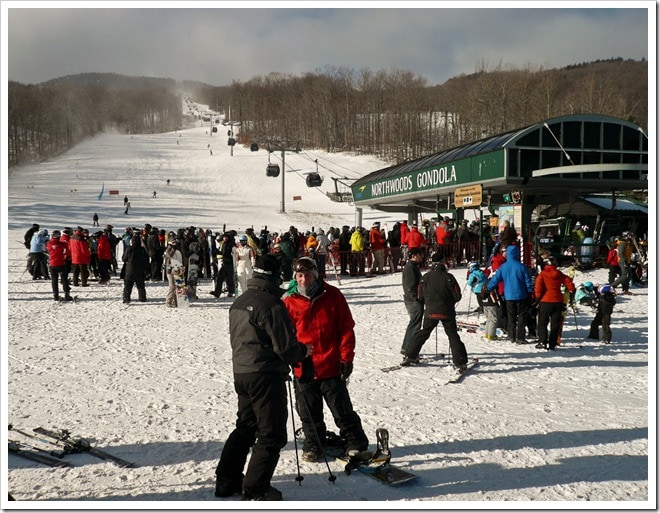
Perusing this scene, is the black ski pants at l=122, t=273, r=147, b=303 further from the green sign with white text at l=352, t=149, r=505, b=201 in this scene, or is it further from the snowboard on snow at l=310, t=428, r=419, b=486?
the green sign with white text at l=352, t=149, r=505, b=201

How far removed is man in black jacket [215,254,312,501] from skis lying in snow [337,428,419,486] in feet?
2.31

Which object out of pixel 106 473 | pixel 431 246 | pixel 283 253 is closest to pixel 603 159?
pixel 431 246

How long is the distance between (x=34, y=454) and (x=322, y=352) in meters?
2.40

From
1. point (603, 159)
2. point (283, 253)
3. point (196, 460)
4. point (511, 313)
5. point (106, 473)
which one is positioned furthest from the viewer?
point (603, 159)

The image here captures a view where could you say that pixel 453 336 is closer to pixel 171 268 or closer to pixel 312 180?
pixel 171 268

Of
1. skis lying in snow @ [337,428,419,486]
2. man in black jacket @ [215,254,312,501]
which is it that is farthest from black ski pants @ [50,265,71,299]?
skis lying in snow @ [337,428,419,486]

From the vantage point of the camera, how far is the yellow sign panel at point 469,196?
15148 mm

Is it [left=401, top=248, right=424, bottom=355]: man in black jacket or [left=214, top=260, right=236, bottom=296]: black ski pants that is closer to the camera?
[left=401, top=248, right=424, bottom=355]: man in black jacket

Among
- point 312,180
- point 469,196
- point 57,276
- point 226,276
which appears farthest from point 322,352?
point 312,180

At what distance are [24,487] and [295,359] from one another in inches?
84.8

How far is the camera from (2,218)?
4387mm

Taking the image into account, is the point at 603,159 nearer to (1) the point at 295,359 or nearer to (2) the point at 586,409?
(2) the point at 586,409

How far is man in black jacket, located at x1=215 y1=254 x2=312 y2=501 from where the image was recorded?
3439 millimetres

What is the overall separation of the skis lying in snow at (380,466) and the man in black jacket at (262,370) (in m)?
0.70
